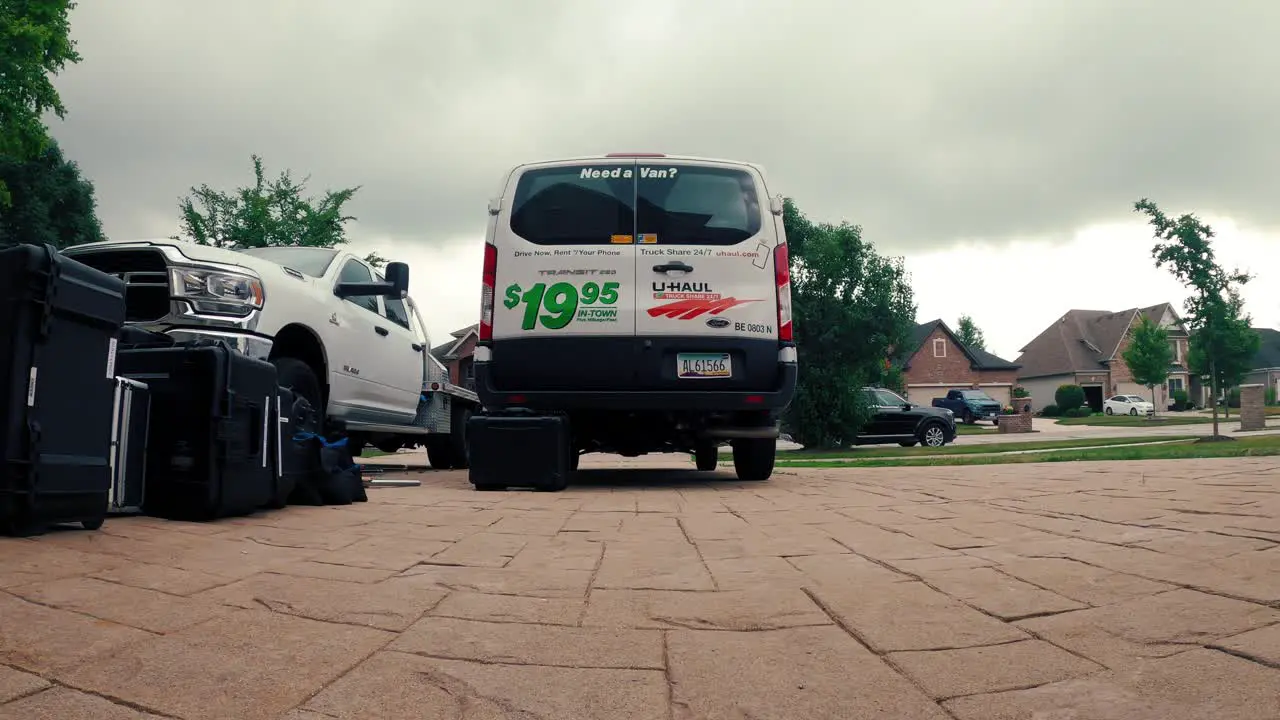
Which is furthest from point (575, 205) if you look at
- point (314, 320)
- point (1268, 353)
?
point (1268, 353)

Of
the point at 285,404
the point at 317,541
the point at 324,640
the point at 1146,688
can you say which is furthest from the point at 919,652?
the point at 285,404

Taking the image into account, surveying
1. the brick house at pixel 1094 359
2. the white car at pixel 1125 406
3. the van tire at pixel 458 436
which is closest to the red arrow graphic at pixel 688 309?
the van tire at pixel 458 436

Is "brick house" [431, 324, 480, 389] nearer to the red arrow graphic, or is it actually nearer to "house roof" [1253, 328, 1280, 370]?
the red arrow graphic

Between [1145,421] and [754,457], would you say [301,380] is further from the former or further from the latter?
[1145,421]

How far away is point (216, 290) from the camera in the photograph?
5367 mm

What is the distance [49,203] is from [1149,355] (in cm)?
5421

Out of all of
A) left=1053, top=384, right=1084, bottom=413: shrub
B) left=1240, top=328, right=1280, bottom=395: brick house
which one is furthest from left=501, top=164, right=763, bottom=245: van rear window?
left=1240, top=328, right=1280, bottom=395: brick house

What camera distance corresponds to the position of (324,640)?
7.31 ft

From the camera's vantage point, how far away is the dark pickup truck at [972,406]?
149ft

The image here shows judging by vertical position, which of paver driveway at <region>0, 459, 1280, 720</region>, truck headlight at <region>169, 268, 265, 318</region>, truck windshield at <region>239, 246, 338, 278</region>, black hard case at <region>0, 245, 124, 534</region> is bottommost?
paver driveway at <region>0, 459, 1280, 720</region>

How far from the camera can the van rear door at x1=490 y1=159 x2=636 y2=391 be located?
21.6 ft

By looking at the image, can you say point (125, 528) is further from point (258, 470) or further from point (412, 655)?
point (412, 655)

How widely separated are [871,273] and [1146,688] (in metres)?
25.6

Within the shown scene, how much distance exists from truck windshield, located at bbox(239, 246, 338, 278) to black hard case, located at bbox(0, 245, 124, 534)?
3.81m
